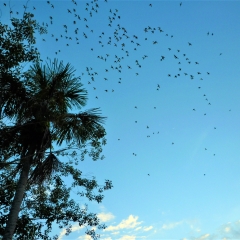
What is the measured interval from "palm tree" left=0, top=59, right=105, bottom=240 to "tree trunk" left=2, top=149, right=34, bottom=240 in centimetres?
3

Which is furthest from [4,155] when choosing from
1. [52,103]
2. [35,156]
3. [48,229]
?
[48,229]

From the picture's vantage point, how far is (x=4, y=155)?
9875 mm

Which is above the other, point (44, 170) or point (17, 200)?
point (44, 170)

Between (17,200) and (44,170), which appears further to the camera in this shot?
(44,170)

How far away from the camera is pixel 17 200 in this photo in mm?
8336

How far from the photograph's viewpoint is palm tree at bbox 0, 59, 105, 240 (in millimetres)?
9328

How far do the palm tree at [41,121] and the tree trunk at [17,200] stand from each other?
3 centimetres

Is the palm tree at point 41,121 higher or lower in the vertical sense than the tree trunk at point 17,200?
higher

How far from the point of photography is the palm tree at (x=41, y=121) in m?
9.33

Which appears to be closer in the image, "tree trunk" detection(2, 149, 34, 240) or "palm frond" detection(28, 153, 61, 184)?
"tree trunk" detection(2, 149, 34, 240)

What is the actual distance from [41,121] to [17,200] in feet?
8.81

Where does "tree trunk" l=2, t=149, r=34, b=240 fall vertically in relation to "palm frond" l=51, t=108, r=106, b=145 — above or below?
below

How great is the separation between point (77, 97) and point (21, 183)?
383 centimetres

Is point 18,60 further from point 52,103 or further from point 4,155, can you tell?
point 4,155
